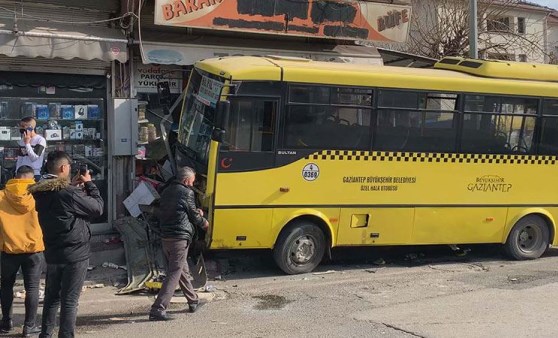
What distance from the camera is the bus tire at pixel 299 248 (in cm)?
805

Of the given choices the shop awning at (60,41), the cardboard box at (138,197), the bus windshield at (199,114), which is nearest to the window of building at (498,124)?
the bus windshield at (199,114)

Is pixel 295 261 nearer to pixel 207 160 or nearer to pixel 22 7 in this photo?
pixel 207 160

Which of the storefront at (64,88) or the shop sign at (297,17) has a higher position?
the shop sign at (297,17)

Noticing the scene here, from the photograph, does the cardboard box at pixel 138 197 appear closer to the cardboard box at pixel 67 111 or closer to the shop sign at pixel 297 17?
the cardboard box at pixel 67 111

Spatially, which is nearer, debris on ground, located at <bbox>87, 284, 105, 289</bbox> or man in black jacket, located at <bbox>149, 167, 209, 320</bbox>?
man in black jacket, located at <bbox>149, 167, 209, 320</bbox>

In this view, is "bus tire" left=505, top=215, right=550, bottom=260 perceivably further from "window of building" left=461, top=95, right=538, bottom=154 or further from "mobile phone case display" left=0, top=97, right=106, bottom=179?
"mobile phone case display" left=0, top=97, right=106, bottom=179

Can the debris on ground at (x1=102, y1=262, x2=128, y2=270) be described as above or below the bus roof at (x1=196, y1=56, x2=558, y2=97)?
below

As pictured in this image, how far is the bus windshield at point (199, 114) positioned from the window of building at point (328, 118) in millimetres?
1003

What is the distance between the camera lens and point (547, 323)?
6.07 m

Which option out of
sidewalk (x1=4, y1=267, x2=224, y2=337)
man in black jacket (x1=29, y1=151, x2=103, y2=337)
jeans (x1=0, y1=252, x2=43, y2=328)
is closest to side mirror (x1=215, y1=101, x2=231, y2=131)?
sidewalk (x1=4, y1=267, x2=224, y2=337)

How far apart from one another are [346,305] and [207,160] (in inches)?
98.4

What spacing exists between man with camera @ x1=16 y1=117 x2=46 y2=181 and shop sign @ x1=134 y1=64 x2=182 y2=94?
2.27 meters

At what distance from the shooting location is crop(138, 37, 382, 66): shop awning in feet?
32.1

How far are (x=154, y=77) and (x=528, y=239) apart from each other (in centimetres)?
686
